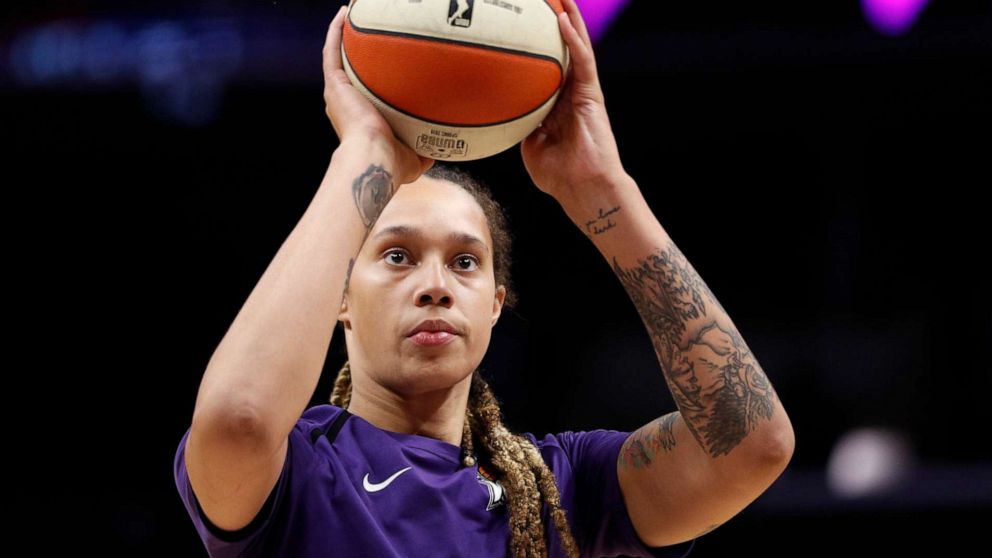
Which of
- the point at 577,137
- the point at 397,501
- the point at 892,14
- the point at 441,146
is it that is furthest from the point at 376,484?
the point at 892,14

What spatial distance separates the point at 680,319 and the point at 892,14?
9.98 ft

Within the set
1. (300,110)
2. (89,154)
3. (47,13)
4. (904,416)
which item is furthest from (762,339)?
(47,13)

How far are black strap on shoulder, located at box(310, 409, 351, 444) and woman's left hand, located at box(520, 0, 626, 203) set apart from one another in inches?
24.2

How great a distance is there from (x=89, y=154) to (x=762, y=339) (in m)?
3.15

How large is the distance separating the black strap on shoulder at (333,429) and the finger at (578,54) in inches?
31.9

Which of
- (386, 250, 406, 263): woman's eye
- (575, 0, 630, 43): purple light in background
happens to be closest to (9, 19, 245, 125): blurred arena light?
(575, 0, 630, 43): purple light in background

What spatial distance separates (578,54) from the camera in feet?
6.39

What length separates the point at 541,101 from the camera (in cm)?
191

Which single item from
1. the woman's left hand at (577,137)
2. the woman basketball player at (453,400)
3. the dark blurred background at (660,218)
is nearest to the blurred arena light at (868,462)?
the dark blurred background at (660,218)

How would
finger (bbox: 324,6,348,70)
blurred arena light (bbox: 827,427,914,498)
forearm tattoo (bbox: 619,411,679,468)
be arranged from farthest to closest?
blurred arena light (bbox: 827,427,914,498), forearm tattoo (bbox: 619,411,679,468), finger (bbox: 324,6,348,70)

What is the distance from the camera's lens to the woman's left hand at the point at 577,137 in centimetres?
198

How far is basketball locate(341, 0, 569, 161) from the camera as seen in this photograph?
1.79 metres

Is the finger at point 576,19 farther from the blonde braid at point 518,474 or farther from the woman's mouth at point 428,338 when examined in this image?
the blonde braid at point 518,474

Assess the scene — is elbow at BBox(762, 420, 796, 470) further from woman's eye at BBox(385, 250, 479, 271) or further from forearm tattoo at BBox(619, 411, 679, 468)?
woman's eye at BBox(385, 250, 479, 271)
